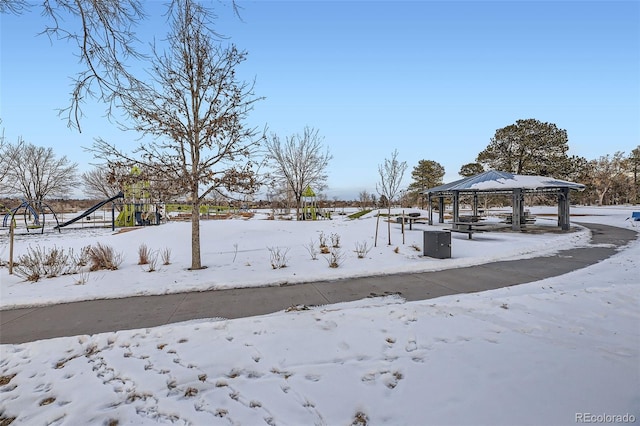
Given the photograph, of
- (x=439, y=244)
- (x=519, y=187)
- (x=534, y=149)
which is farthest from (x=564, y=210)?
(x=534, y=149)

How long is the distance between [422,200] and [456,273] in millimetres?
45859

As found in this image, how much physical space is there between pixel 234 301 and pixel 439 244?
255 inches

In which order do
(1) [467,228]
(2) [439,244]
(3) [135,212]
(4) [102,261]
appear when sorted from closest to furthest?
1. (4) [102,261]
2. (2) [439,244]
3. (1) [467,228]
4. (3) [135,212]

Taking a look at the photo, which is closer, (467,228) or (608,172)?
(467,228)

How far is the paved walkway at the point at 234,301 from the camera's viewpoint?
14.2ft

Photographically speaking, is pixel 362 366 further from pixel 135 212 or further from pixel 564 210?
→ pixel 135 212

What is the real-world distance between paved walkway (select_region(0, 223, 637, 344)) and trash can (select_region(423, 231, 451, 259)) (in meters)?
1.10

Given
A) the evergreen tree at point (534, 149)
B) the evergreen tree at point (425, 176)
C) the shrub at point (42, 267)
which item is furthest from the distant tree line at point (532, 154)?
the shrub at point (42, 267)

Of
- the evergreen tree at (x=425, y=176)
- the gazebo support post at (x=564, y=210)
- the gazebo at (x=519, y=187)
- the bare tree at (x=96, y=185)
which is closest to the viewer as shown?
the gazebo at (x=519, y=187)

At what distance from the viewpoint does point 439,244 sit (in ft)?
29.4

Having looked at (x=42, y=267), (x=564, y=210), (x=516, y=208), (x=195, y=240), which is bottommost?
(x=42, y=267)

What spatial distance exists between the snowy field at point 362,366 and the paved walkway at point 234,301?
16.8 inches

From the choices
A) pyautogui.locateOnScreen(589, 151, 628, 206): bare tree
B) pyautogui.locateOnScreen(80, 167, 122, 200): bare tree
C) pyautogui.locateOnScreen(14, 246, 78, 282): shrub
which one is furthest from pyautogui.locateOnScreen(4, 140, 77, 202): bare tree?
pyautogui.locateOnScreen(589, 151, 628, 206): bare tree

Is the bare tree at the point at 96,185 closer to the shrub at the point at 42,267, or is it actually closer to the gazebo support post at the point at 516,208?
the shrub at the point at 42,267
